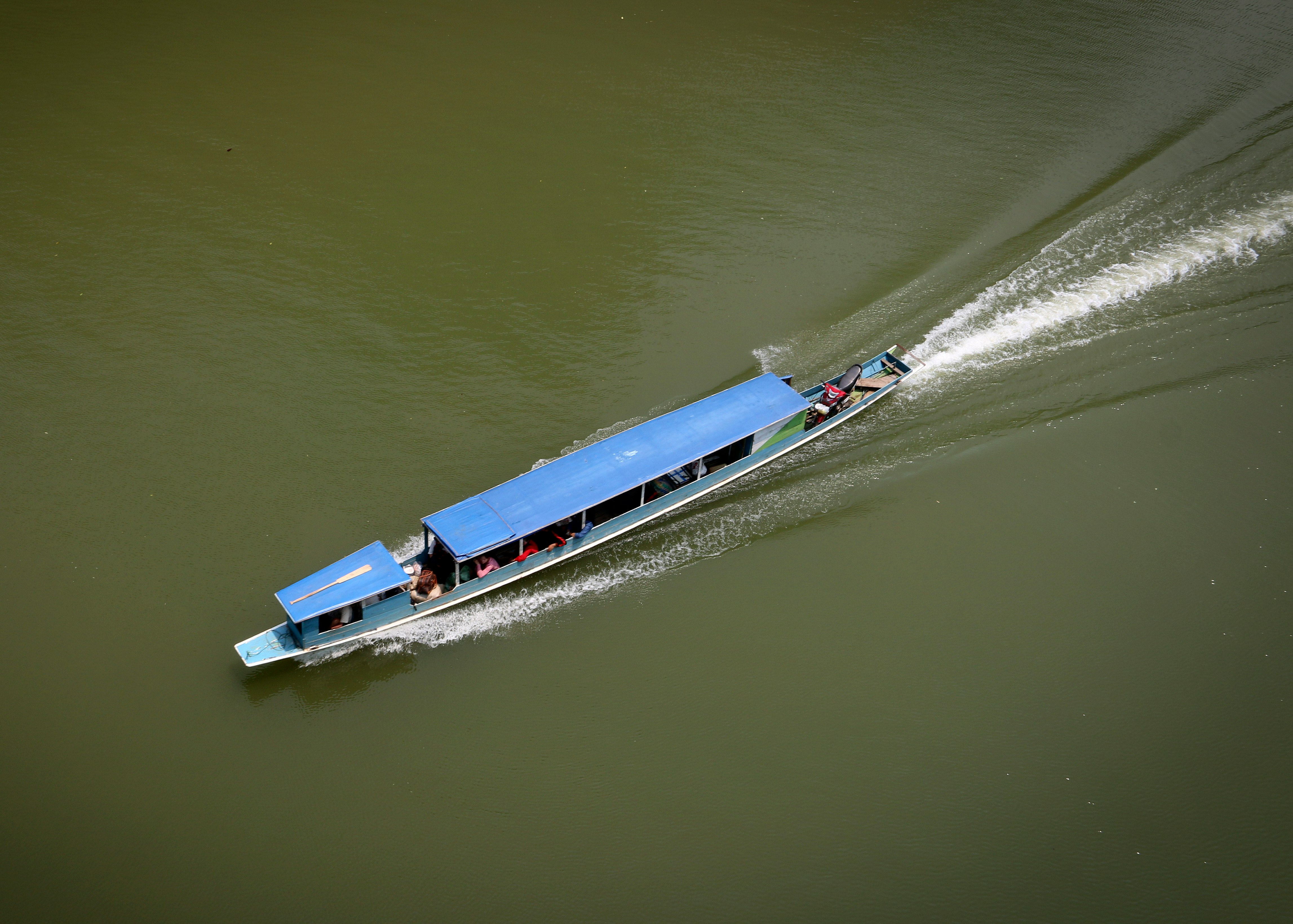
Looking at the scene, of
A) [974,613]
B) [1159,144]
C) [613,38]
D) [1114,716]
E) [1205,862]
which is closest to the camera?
[1205,862]

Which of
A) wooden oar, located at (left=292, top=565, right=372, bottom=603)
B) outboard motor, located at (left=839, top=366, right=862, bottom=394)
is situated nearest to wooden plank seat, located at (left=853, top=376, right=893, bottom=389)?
outboard motor, located at (left=839, top=366, right=862, bottom=394)

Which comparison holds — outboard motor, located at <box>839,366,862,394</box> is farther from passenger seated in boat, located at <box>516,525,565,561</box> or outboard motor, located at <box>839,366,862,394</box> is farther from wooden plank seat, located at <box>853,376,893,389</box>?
passenger seated in boat, located at <box>516,525,565,561</box>

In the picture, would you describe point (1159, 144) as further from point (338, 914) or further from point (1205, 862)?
A: point (338, 914)

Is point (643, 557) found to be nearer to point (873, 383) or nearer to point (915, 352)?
point (873, 383)

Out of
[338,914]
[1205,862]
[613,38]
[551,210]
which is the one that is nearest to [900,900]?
[1205,862]

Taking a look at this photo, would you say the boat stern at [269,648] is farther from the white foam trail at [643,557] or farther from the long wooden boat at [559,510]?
the white foam trail at [643,557]

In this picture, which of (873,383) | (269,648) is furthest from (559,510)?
(873,383)
